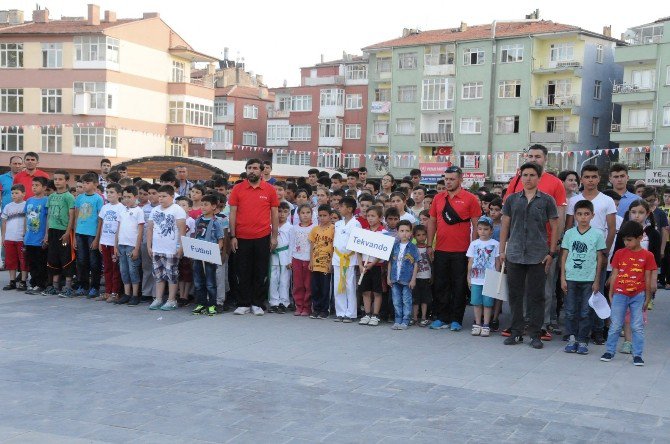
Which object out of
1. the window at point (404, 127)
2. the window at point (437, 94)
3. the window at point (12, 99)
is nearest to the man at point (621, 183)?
the window at point (12, 99)

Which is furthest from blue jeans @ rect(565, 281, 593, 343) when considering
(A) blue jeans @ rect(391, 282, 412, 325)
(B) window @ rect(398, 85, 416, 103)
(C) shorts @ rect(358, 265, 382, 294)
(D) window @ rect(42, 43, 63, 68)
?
(B) window @ rect(398, 85, 416, 103)

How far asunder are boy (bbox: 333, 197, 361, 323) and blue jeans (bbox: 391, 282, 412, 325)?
2.29 ft

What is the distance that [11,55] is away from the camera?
178 feet

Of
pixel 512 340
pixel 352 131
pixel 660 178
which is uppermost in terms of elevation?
pixel 352 131

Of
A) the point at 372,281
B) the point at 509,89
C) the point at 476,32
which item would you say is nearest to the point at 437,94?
the point at 476,32

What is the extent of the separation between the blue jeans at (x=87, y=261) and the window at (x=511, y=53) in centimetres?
5112

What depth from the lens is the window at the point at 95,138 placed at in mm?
52938

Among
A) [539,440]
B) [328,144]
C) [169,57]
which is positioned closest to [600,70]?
[328,144]

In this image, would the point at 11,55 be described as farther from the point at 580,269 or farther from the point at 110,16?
the point at 580,269

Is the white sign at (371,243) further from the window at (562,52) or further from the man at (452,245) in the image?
the window at (562,52)

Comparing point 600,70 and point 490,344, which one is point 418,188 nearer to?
point 490,344

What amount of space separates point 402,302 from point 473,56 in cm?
5390

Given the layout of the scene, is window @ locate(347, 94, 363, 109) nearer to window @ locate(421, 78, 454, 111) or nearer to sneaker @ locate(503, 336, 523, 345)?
window @ locate(421, 78, 454, 111)

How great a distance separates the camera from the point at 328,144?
72.0 m
